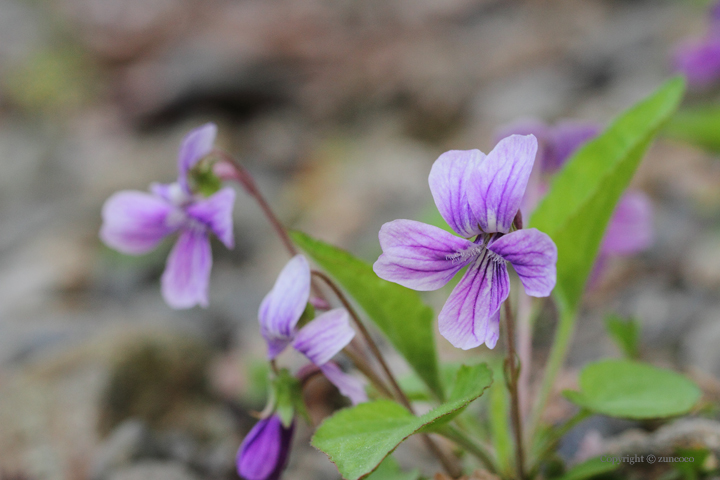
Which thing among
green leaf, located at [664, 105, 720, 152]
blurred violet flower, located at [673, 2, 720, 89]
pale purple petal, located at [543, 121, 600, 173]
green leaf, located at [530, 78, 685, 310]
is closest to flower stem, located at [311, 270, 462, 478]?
green leaf, located at [530, 78, 685, 310]

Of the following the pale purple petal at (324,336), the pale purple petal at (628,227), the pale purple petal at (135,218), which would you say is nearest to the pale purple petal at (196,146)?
the pale purple petal at (135,218)

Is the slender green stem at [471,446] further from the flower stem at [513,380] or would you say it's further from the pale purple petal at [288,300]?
the pale purple petal at [288,300]

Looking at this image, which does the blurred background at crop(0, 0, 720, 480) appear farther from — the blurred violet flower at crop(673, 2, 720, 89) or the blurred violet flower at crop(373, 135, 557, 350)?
the blurred violet flower at crop(373, 135, 557, 350)

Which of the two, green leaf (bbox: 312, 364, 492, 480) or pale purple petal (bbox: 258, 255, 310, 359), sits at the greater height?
pale purple petal (bbox: 258, 255, 310, 359)

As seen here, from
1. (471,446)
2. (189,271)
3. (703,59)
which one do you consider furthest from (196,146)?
(703,59)

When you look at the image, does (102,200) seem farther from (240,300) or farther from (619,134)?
(619,134)

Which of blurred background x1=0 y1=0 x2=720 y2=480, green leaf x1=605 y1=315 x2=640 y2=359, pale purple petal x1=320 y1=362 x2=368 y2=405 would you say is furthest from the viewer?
blurred background x1=0 y1=0 x2=720 y2=480

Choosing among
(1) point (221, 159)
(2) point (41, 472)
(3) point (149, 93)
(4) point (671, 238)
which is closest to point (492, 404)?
(1) point (221, 159)
